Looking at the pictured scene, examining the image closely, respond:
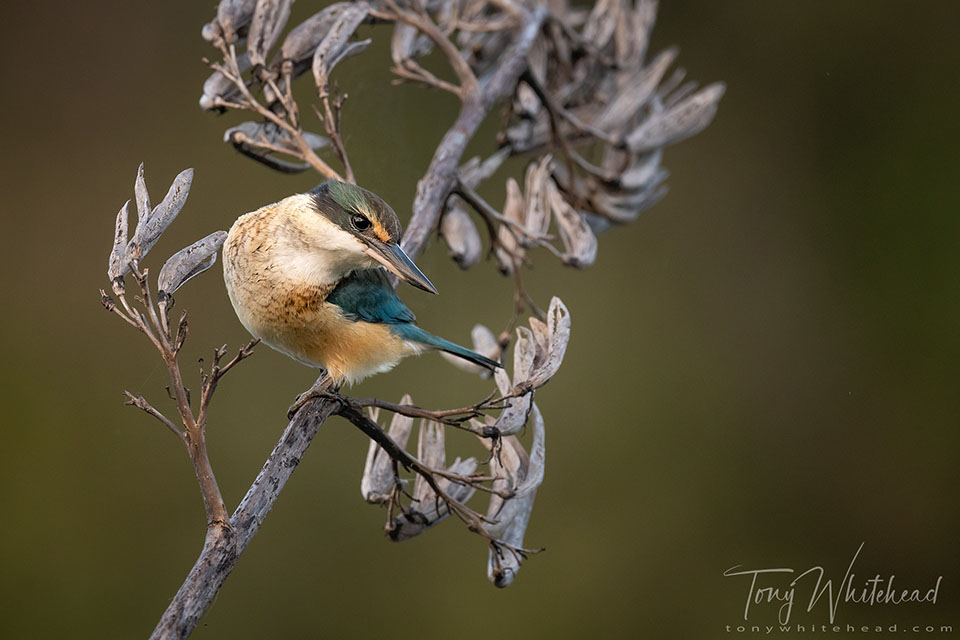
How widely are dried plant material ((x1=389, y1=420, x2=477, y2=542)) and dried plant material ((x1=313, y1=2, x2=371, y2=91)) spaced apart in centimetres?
46

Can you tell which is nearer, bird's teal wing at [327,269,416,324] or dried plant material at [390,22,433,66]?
bird's teal wing at [327,269,416,324]

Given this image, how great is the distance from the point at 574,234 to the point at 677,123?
0.33m

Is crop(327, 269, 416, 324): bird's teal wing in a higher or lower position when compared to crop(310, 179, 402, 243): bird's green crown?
lower

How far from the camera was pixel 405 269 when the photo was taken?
0.90 m

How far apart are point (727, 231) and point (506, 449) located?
1.38 m

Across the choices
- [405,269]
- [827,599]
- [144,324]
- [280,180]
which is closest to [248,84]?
[405,269]

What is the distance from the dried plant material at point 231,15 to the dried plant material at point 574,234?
1.55 ft

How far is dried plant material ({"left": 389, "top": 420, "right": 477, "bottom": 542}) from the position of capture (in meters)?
0.93

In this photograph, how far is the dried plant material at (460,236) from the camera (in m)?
1.29

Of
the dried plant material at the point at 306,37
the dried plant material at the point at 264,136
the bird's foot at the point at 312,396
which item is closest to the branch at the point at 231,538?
the bird's foot at the point at 312,396

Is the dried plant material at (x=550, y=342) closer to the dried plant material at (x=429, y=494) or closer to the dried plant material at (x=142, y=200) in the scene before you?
the dried plant material at (x=429, y=494)
